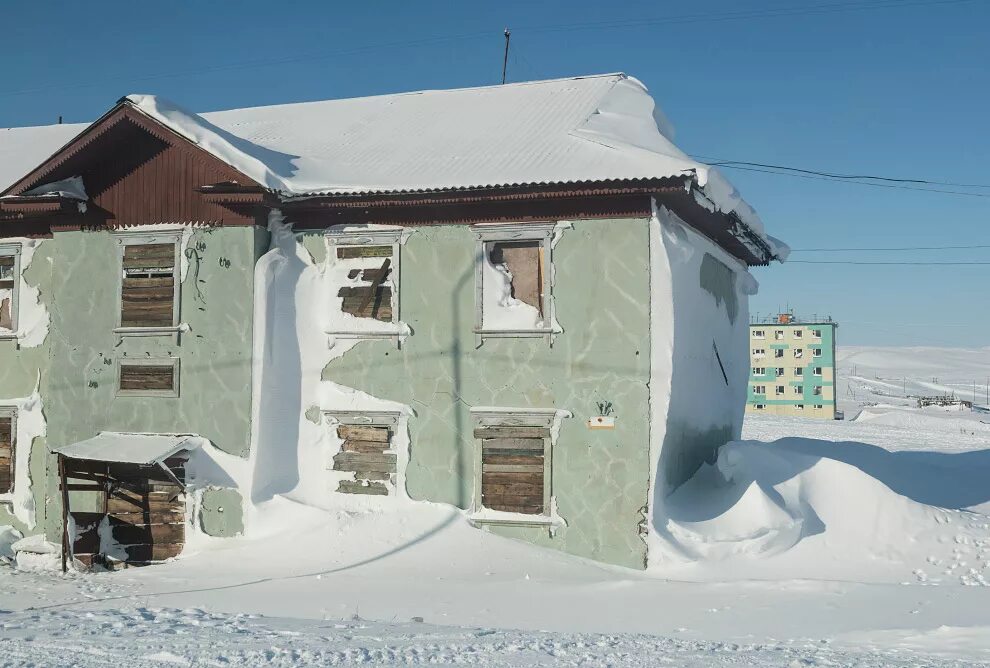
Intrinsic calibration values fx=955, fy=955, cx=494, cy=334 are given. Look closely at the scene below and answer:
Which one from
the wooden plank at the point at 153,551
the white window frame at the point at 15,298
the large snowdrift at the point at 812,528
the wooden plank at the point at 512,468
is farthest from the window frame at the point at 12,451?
the large snowdrift at the point at 812,528

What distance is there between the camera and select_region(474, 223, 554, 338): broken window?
13727 millimetres

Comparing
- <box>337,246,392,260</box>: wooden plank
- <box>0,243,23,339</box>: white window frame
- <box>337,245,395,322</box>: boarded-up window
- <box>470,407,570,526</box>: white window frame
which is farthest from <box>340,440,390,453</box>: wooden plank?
<box>0,243,23,339</box>: white window frame

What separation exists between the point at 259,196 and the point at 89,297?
3.61 meters

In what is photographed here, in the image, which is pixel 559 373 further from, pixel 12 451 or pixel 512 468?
pixel 12 451

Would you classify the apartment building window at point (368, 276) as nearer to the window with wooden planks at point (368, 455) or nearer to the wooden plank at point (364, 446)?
the window with wooden planks at point (368, 455)

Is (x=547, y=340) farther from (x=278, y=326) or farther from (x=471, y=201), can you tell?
(x=278, y=326)

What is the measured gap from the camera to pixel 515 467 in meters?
13.7

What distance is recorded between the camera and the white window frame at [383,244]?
14.2 metres

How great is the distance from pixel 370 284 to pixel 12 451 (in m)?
6.94

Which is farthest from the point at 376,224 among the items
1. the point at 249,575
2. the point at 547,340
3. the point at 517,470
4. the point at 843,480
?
the point at 843,480

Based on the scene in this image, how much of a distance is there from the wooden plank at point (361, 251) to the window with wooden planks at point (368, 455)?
93.5 inches

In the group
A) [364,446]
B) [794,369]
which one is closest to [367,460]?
[364,446]

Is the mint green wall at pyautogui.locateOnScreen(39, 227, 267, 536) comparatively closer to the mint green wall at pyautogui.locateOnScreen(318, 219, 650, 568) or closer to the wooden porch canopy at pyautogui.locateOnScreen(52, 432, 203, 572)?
the wooden porch canopy at pyautogui.locateOnScreen(52, 432, 203, 572)

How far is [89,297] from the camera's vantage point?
1516cm
